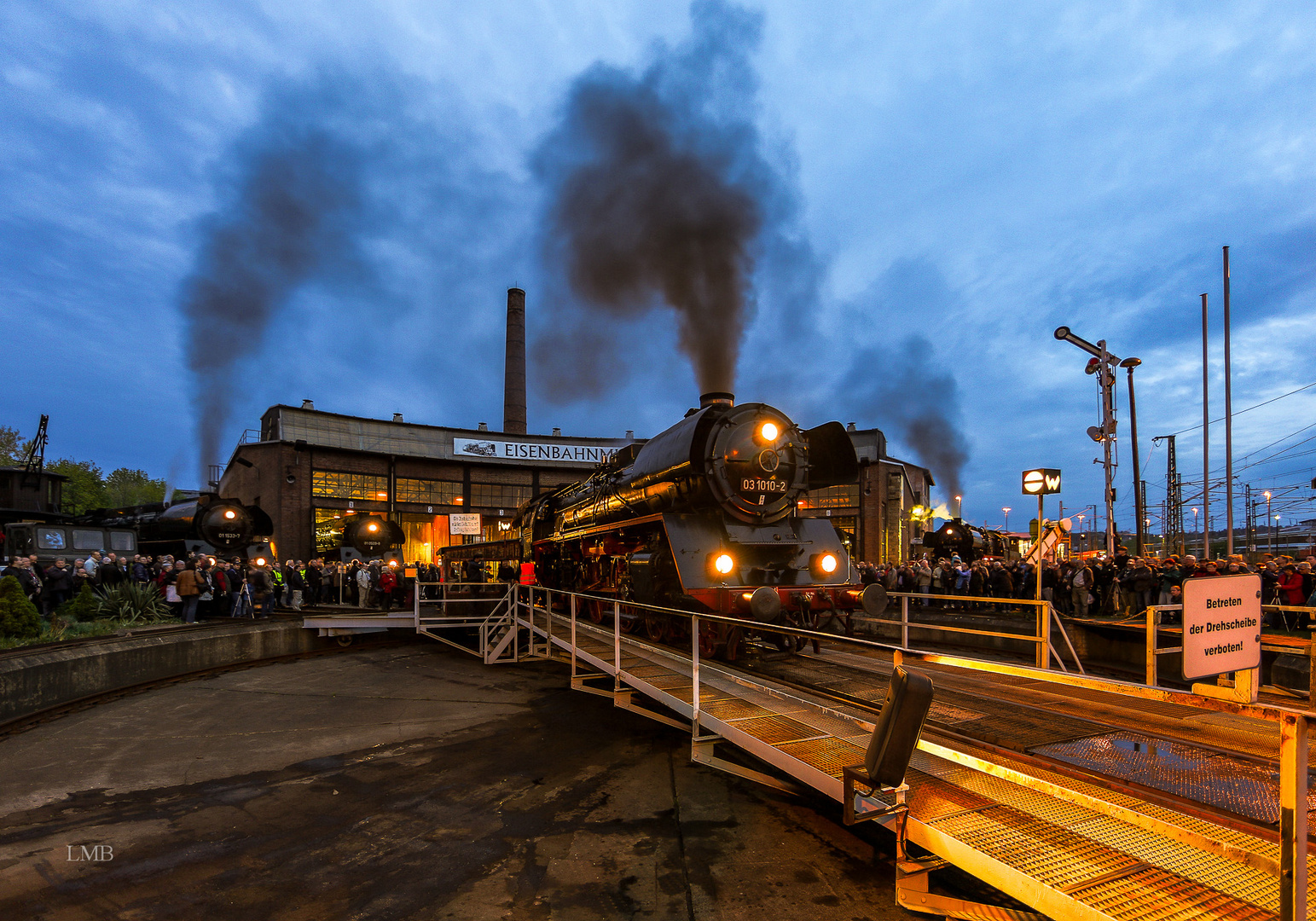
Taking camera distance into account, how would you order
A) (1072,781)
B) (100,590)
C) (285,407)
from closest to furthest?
(1072,781), (100,590), (285,407)

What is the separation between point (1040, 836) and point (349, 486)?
30.2 metres

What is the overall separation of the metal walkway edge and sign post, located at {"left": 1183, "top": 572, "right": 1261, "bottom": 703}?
2.12 ft

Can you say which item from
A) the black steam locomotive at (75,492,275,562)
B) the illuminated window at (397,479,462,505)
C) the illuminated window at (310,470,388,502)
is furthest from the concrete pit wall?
the illuminated window at (397,479,462,505)

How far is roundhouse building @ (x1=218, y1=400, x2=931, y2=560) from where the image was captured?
90.8ft

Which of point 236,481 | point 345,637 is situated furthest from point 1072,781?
point 236,481

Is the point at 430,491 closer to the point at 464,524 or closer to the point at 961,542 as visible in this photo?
the point at 464,524

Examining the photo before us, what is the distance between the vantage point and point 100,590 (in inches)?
521

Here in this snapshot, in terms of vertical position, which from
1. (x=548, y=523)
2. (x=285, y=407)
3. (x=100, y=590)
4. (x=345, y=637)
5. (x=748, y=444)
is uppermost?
(x=285, y=407)

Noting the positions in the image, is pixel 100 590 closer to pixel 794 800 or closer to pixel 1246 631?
pixel 794 800

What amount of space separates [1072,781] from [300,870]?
4781 mm

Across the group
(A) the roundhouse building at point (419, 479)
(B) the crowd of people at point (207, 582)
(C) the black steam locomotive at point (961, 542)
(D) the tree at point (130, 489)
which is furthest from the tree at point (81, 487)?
(C) the black steam locomotive at point (961, 542)

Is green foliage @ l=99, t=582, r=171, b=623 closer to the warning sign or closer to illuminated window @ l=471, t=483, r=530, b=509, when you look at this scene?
the warning sign

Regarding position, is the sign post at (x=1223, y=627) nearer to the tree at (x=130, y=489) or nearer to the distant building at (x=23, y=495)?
the distant building at (x=23, y=495)

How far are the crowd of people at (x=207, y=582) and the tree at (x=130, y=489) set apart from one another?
5739 centimetres
